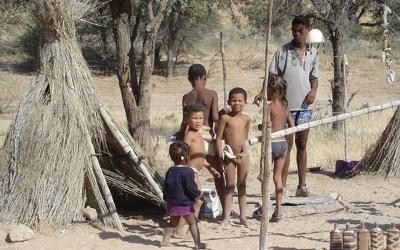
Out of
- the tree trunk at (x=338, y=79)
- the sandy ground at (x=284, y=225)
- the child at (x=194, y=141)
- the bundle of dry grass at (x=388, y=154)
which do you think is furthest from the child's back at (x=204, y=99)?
the tree trunk at (x=338, y=79)

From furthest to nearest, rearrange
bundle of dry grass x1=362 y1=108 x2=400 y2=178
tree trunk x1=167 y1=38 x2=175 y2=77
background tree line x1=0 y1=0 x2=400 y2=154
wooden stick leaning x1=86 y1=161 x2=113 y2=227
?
tree trunk x1=167 y1=38 x2=175 y2=77 < bundle of dry grass x1=362 y1=108 x2=400 y2=178 < background tree line x1=0 y1=0 x2=400 y2=154 < wooden stick leaning x1=86 y1=161 x2=113 y2=227

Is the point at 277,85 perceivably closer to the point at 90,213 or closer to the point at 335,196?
the point at 335,196

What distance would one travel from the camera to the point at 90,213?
5.77 metres

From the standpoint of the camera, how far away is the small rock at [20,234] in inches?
214

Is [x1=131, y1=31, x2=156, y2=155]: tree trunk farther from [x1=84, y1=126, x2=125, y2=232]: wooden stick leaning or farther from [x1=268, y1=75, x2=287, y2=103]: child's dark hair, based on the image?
[x1=268, y1=75, x2=287, y2=103]: child's dark hair

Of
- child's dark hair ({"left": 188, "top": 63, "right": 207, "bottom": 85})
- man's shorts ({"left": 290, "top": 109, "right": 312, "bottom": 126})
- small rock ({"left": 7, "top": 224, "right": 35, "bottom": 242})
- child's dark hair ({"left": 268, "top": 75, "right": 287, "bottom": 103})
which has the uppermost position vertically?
child's dark hair ({"left": 188, "top": 63, "right": 207, "bottom": 85})

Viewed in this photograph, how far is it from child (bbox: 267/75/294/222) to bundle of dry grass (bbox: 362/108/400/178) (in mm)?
2282

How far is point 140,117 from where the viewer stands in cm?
708

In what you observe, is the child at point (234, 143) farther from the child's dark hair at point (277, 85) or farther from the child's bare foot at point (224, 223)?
the child's dark hair at point (277, 85)

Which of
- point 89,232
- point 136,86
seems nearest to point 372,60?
point 136,86

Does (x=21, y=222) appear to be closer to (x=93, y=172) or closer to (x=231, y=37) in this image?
(x=93, y=172)

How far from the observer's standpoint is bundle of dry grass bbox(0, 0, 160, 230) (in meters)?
5.72

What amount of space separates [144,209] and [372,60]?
82.1 ft

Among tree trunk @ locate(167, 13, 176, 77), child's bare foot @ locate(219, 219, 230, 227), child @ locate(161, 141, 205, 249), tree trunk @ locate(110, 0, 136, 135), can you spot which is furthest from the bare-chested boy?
tree trunk @ locate(167, 13, 176, 77)
